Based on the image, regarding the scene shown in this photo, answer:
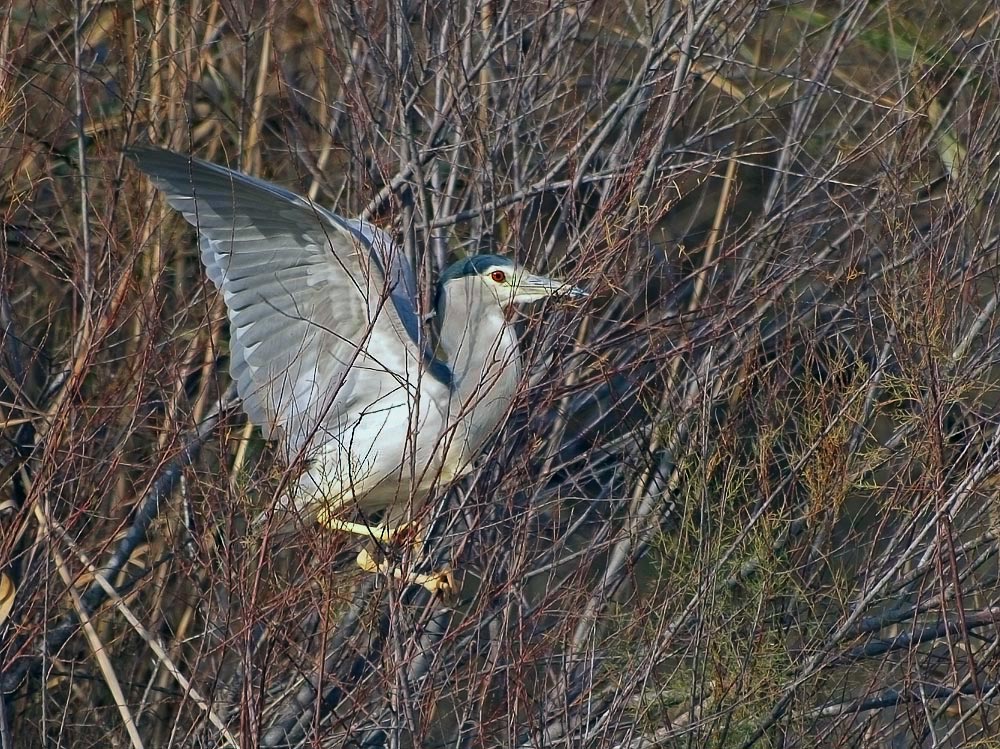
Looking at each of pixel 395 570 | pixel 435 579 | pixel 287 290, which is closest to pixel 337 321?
pixel 287 290

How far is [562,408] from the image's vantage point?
4598 millimetres

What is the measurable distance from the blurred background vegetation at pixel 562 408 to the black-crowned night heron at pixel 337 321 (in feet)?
0.50

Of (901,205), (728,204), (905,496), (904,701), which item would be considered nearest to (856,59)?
(728,204)

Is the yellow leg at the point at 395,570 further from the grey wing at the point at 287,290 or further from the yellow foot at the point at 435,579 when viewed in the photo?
the grey wing at the point at 287,290

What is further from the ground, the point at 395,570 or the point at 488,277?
the point at 488,277

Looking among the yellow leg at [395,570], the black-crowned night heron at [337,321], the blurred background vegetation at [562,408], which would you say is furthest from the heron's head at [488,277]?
the yellow leg at [395,570]

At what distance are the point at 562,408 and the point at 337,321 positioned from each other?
2.50 ft

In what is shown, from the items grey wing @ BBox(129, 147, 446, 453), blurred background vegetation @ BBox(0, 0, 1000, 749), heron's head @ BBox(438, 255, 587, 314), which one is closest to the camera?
blurred background vegetation @ BBox(0, 0, 1000, 749)

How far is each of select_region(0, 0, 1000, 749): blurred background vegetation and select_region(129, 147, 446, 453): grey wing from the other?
0.52ft

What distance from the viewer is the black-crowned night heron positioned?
4.13m

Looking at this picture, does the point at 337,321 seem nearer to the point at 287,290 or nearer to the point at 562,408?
the point at 287,290

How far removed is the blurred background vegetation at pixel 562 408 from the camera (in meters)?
3.39

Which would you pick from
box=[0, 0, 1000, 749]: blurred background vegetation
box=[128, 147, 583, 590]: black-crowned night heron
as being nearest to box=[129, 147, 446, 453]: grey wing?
box=[128, 147, 583, 590]: black-crowned night heron

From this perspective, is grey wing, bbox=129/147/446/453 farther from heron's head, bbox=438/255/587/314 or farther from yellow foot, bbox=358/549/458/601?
yellow foot, bbox=358/549/458/601
